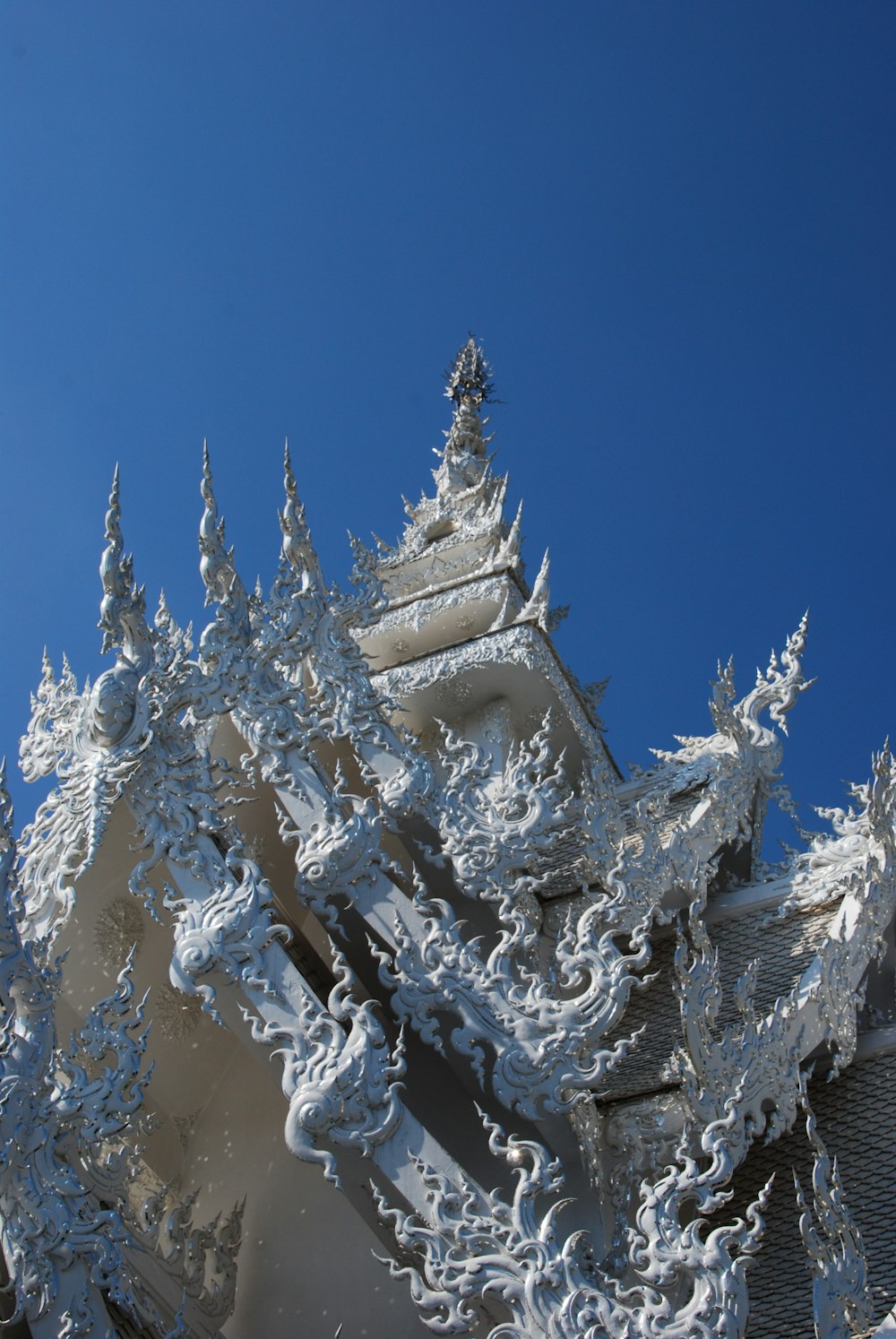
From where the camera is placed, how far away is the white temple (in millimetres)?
4492

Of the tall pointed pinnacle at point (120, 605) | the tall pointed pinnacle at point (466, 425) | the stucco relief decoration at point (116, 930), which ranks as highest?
the tall pointed pinnacle at point (466, 425)

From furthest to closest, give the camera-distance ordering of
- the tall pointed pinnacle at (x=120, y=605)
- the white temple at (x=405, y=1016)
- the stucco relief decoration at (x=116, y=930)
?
the stucco relief decoration at (x=116, y=930) < the tall pointed pinnacle at (x=120, y=605) < the white temple at (x=405, y=1016)

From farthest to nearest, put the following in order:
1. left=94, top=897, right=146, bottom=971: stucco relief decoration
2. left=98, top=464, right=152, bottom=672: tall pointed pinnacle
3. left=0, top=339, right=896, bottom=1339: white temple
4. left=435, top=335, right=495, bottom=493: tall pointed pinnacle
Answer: left=435, top=335, right=495, bottom=493: tall pointed pinnacle
left=94, top=897, right=146, bottom=971: stucco relief decoration
left=98, top=464, right=152, bottom=672: tall pointed pinnacle
left=0, top=339, right=896, bottom=1339: white temple

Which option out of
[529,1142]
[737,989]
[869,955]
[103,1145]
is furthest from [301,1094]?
[869,955]

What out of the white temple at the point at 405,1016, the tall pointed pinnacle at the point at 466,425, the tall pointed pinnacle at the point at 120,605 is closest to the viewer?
the white temple at the point at 405,1016

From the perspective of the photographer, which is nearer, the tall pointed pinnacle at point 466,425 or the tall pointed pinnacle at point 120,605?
the tall pointed pinnacle at point 120,605

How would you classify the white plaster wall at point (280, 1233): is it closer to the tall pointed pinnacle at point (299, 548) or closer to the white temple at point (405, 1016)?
the white temple at point (405, 1016)

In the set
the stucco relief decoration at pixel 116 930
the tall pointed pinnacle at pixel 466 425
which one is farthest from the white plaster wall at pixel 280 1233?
the tall pointed pinnacle at pixel 466 425

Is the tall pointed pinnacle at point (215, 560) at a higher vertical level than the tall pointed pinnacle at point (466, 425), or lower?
lower

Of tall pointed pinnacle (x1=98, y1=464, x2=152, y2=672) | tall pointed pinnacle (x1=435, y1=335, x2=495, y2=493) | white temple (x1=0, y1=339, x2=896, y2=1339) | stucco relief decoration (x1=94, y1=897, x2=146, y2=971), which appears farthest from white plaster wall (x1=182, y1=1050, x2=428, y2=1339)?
tall pointed pinnacle (x1=435, y1=335, x2=495, y2=493)

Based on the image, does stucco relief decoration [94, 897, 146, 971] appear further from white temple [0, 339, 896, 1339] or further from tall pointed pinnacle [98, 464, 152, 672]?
tall pointed pinnacle [98, 464, 152, 672]

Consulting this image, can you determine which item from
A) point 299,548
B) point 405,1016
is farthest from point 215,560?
point 405,1016

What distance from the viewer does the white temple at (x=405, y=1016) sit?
14.7ft

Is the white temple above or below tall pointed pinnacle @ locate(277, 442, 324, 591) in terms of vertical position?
below
